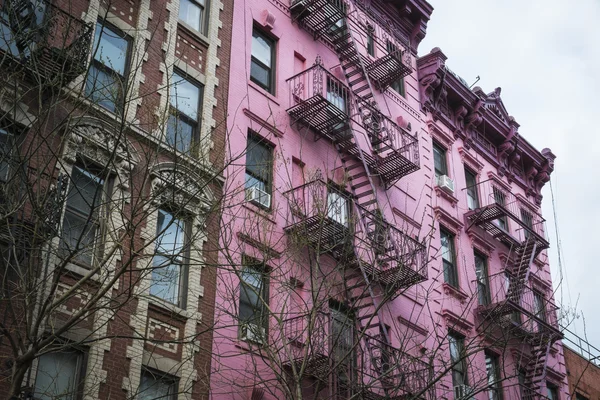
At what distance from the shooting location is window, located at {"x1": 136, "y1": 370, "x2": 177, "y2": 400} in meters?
15.1

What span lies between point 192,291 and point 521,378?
14238 millimetres

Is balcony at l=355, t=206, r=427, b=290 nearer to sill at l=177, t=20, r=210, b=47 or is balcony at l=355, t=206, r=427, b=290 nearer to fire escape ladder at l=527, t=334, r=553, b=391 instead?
sill at l=177, t=20, r=210, b=47

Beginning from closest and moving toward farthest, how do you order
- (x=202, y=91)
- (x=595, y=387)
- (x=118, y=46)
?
(x=118, y=46) → (x=202, y=91) → (x=595, y=387)

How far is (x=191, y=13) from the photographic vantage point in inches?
804

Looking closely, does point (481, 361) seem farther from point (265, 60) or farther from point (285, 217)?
point (265, 60)

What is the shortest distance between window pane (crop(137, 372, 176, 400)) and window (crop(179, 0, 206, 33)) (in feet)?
28.5

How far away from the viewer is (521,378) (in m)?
26.9

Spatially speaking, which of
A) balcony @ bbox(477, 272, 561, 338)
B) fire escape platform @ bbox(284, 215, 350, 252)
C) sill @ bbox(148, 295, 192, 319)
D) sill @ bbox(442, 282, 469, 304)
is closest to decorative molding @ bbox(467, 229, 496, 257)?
balcony @ bbox(477, 272, 561, 338)

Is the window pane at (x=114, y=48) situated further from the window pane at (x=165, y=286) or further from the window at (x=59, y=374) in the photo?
the window at (x=59, y=374)

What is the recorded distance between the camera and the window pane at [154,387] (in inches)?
595

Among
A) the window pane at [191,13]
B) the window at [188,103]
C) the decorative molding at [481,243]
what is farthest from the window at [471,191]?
the window at [188,103]

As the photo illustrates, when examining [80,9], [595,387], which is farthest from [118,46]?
[595,387]

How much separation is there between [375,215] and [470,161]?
10.1 m

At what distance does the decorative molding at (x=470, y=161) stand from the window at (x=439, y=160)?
0.89 metres
